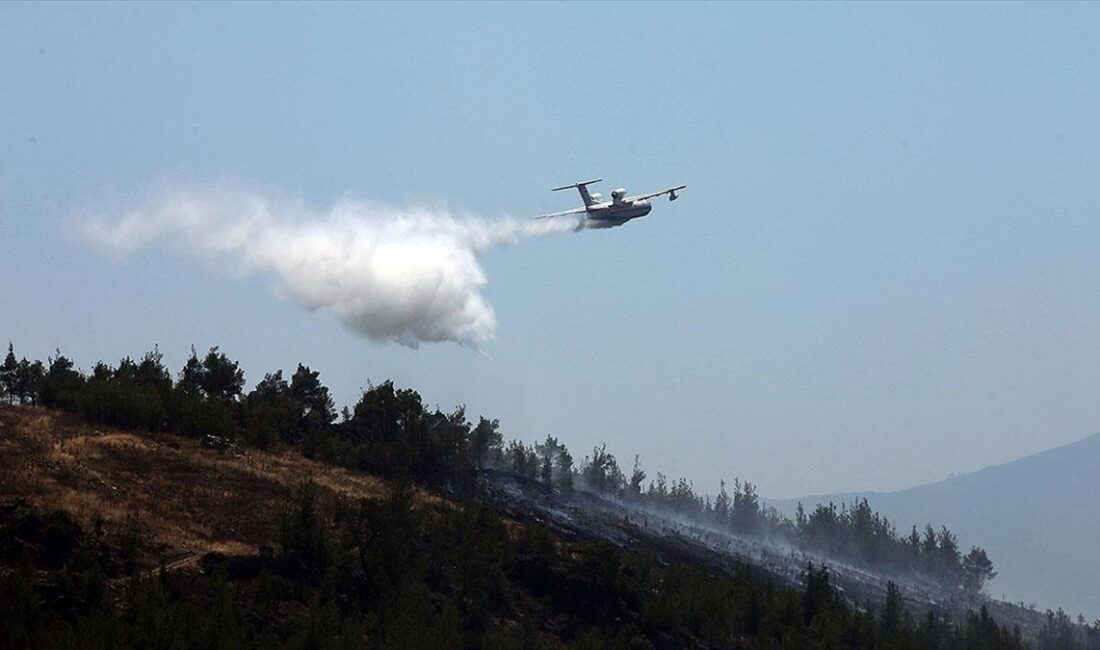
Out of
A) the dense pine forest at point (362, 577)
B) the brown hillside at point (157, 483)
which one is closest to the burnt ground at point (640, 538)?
the dense pine forest at point (362, 577)

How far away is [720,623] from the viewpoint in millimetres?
82250

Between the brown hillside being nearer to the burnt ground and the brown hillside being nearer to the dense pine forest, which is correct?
the dense pine forest

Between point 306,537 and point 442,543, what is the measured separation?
998cm

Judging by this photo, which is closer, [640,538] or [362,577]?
[362,577]

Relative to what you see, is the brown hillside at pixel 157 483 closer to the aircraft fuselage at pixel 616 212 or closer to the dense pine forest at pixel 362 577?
the dense pine forest at pixel 362 577

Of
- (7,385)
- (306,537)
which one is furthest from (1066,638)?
(7,385)

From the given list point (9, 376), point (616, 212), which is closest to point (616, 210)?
point (616, 212)

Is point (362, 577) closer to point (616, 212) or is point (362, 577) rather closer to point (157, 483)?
point (157, 483)

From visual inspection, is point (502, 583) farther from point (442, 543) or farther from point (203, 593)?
point (203, 593)

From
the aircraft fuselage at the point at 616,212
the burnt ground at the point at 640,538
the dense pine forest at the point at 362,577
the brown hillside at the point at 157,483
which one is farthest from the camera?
the burnt ground at the point at 640,538

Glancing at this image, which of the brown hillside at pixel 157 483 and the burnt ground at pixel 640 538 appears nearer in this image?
the brown hillside at pixel 157 483

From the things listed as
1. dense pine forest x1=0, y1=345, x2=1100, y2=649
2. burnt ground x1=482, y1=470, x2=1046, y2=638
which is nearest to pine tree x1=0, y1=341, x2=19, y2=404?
dense pine forest x1=0, y1=345, x2=1100, y2=649

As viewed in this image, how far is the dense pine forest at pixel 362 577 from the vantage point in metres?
62.2

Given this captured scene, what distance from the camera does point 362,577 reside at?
76.0 meters
